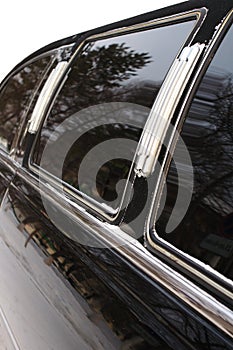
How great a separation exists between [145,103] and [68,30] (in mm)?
2759

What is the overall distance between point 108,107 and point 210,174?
583 mm

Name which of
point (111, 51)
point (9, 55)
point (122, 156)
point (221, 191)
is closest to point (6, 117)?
point (111, 51)

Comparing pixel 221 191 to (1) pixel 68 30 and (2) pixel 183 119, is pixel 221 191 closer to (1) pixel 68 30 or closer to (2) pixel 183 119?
(2) pixel 183 119

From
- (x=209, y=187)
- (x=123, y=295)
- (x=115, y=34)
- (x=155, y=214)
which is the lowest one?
(x=123, y=295)

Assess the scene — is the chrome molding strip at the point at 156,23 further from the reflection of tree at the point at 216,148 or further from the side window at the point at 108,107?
the reflection of tree at the point at 216,148

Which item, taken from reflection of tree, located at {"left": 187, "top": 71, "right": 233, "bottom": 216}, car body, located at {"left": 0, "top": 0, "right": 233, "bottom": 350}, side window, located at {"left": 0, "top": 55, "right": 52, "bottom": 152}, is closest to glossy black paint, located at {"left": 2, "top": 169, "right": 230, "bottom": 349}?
car body, located at {"left": 0, "top": 0, "right": 233, "bottom": 350}

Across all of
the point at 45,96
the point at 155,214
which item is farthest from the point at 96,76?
the point at 155,214

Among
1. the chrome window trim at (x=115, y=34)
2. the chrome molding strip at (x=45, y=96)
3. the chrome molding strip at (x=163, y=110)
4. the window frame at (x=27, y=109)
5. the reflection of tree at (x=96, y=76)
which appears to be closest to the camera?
the chrome molding strip at (x=163, y=110)

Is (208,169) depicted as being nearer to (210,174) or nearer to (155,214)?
(210,174)

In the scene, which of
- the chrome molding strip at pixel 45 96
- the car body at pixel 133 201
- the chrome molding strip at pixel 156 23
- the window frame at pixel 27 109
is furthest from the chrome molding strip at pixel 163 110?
the window frame at pixel 27 109

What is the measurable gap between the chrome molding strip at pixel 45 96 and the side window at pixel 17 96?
0.17m

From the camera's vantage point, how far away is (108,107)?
1.58 m

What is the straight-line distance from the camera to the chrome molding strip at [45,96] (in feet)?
6.94

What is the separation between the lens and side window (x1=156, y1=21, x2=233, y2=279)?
1.02 meters
